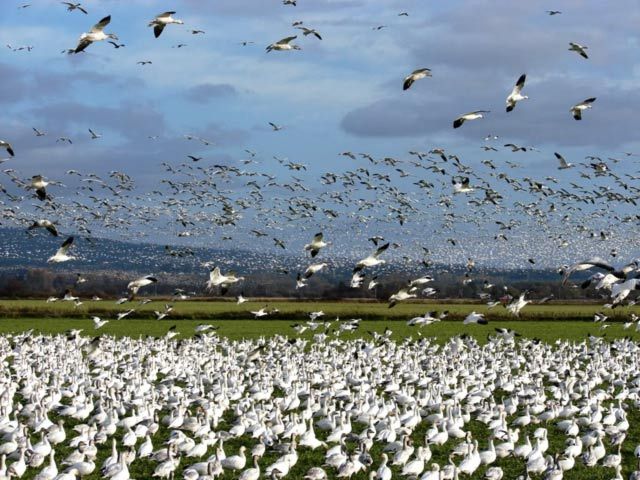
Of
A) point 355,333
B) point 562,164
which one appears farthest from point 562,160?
point 355,333

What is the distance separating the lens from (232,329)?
62625 millimetres

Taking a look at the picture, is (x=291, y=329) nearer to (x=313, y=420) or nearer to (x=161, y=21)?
(x=313, y=420)

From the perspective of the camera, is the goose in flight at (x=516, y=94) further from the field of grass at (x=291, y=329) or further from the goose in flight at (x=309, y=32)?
the field of grass at (x=291, y=329)

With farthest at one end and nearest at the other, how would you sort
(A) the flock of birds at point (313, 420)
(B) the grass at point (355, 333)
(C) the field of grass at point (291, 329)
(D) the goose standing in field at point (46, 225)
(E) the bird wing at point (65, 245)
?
(C) the field of grass at point (291, 329) → (E) the bird wing at point (65, 245) → (D) the goose standing in field at point (46, 225) → (B) the grass at point (355, 333) → (A) the flock of birds at point (313, 420)

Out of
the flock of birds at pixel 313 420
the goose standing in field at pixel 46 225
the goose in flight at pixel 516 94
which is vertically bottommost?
the flock of birds at pixel 313 420

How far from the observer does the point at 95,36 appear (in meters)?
20.6

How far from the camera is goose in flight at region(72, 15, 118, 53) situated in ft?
66.9

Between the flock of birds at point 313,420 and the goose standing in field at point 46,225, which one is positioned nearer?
the flock of birds at point 313,420

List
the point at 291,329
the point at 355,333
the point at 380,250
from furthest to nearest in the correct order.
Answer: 1. the point at 291,329
2. the point at 355,333
3. the point at 380,250

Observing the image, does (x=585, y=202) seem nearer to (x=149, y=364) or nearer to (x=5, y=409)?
(x=149, y=364)

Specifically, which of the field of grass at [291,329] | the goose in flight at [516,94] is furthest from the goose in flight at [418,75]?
the field of grass at [291,329]

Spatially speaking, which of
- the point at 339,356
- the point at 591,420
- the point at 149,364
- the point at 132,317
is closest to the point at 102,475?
the point at 591,420

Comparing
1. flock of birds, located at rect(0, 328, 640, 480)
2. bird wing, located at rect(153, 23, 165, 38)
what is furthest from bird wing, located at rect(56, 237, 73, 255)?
bird wing, located at rect(153, 23, 165, 38)

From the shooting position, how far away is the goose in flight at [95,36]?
20391mm
